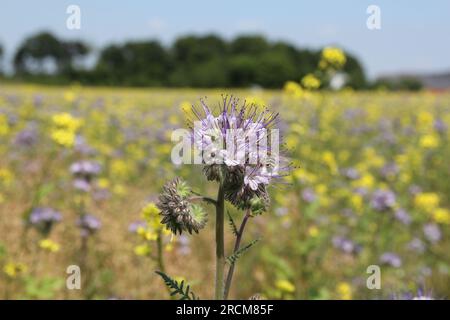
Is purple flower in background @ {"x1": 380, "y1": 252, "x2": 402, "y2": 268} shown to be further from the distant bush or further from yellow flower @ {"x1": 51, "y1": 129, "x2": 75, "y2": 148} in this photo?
the distant bush

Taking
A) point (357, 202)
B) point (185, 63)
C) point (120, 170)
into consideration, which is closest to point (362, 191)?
point (357, 202)

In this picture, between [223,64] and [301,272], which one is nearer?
[301,272]

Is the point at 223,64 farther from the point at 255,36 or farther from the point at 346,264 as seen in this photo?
the point at 346,264

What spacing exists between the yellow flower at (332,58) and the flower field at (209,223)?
0.31 m

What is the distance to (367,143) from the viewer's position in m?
9.29

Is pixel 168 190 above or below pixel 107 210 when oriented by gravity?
above

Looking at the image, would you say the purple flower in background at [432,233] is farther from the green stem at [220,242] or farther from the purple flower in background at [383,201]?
the green stem at [220,242]

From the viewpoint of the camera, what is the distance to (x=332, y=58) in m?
4.89

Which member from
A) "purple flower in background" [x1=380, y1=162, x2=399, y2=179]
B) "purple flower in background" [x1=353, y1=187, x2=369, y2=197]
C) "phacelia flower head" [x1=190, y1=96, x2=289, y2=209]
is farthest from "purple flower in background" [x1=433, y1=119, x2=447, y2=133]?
"phacelia flower head" [x1=190, y1=96, x2=289, y2=209]

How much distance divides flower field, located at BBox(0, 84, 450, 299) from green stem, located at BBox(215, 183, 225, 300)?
628 millimetres

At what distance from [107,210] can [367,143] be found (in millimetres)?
5419
